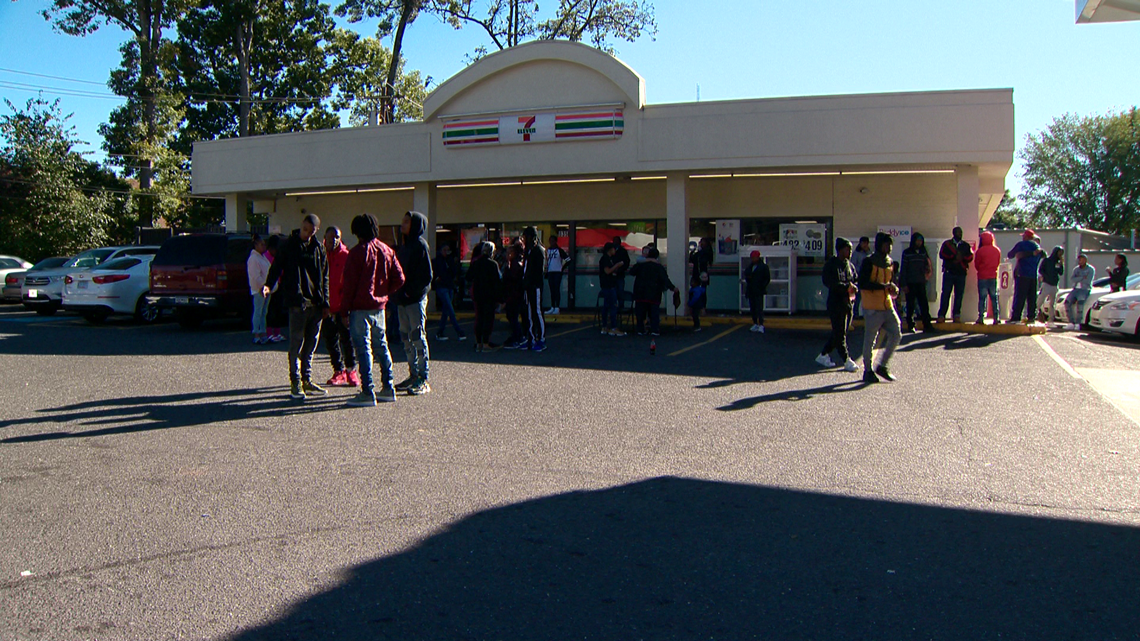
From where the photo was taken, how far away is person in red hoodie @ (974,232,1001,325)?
15.0m

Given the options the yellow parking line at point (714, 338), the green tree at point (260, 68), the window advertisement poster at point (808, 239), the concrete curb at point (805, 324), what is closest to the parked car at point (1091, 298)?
the concrete curb at point (805, 324)

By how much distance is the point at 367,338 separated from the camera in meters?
8.27

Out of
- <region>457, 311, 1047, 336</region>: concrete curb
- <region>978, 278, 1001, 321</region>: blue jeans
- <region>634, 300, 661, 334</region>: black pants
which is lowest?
<region>457, 311, 1047, 336</region>: concrete curb

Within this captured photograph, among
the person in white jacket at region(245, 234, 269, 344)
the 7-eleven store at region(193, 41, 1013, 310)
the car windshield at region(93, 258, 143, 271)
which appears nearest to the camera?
the person in white jacket at region(245, 234, 269, 344)

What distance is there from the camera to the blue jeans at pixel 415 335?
9.03m

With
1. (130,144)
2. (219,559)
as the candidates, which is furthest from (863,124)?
(130,144)

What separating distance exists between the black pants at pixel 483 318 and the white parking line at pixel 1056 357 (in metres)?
7.98

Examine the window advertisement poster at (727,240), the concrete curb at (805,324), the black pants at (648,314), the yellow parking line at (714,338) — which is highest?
the window advertisement poster at (727,240)

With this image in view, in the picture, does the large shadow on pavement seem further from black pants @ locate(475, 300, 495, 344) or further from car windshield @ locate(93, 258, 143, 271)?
car windshield @ locate(93, 258, 143, 271)

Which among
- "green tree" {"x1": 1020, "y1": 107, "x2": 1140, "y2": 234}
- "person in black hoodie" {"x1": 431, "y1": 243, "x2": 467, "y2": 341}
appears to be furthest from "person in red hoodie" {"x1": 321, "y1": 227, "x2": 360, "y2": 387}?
"green tree" {"x1": 1020, "y1": 107, "x2": 1140, "y2": 234}

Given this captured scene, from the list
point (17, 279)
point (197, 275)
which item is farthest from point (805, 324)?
point (17, 279)

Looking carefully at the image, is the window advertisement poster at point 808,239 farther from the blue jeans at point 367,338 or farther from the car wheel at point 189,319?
the car wheel at point 189,319

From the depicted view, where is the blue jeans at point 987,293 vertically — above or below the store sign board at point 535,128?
below

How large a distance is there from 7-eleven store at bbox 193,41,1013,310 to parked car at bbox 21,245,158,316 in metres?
2.83
